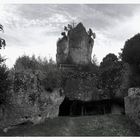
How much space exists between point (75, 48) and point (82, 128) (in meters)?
15.5

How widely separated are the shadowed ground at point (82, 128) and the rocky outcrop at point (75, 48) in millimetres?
12239

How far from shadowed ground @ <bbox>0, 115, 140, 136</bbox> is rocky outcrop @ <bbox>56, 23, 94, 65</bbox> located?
40.2 ft

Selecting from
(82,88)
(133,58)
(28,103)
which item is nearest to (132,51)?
(133,58)

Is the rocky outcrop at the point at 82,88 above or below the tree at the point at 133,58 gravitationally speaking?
below

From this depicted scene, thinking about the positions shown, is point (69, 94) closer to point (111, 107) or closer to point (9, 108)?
point (111, 107)

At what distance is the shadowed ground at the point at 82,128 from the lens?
21.2 metres

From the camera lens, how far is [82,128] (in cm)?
2255

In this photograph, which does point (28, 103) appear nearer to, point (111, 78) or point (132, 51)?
point (111, 78)

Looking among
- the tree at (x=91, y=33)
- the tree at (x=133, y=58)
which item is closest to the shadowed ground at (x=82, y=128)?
the tree at (x=133, y=58)

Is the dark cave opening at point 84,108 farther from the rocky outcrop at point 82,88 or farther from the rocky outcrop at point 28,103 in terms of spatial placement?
the rocky outcrop at point 28,103

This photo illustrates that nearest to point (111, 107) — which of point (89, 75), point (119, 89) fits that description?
point (119, 89)

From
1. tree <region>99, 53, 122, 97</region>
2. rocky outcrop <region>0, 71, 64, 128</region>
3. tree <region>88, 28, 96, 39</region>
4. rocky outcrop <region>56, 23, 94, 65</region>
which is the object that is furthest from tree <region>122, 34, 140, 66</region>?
rocky outcrop <region>0, 71, 64, 128</region>

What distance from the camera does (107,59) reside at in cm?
4019

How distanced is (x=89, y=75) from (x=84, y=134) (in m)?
9.86
